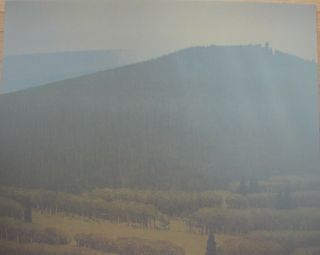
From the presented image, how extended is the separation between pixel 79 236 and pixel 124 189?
1.56 feet

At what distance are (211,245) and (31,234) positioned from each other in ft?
4.39

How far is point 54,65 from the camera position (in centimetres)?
274

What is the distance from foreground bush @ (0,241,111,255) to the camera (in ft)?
8.40

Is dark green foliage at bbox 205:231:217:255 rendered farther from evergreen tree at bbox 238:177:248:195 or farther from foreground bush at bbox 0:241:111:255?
foreground bush at bbox 0:241:111:255

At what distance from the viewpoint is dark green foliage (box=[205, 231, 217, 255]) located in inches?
101

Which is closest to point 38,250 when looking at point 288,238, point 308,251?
A: point 288,238

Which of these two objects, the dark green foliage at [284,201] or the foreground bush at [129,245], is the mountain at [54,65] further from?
the dark green foliage at [284,201]

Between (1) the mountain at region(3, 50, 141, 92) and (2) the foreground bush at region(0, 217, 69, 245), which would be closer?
(2) the foreground bush at region(0, 217, 69, 245)

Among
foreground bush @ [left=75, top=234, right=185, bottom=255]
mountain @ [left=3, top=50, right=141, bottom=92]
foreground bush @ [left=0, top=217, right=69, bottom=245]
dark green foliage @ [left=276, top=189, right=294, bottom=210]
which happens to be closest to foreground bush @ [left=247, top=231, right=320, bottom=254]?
dark green foliage @ [left=276, top=189, right=294, bottom=210]

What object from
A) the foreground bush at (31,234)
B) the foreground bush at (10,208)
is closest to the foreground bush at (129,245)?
the foreground bush at (31,234)

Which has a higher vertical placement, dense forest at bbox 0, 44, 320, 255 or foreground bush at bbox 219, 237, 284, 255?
dense forest at bbox 0, 44, 320, 255

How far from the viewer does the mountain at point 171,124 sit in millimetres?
2648

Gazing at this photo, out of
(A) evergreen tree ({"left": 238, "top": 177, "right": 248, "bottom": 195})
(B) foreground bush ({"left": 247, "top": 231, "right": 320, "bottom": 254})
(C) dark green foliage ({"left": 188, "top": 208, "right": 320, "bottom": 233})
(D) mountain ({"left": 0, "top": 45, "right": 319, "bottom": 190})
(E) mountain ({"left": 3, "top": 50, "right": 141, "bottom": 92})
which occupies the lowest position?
(B) foreground bush ({"left": 247, "top": 231, "right": 320, "bottom": 254})

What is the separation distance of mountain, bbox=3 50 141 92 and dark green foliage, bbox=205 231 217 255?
1457 mm
